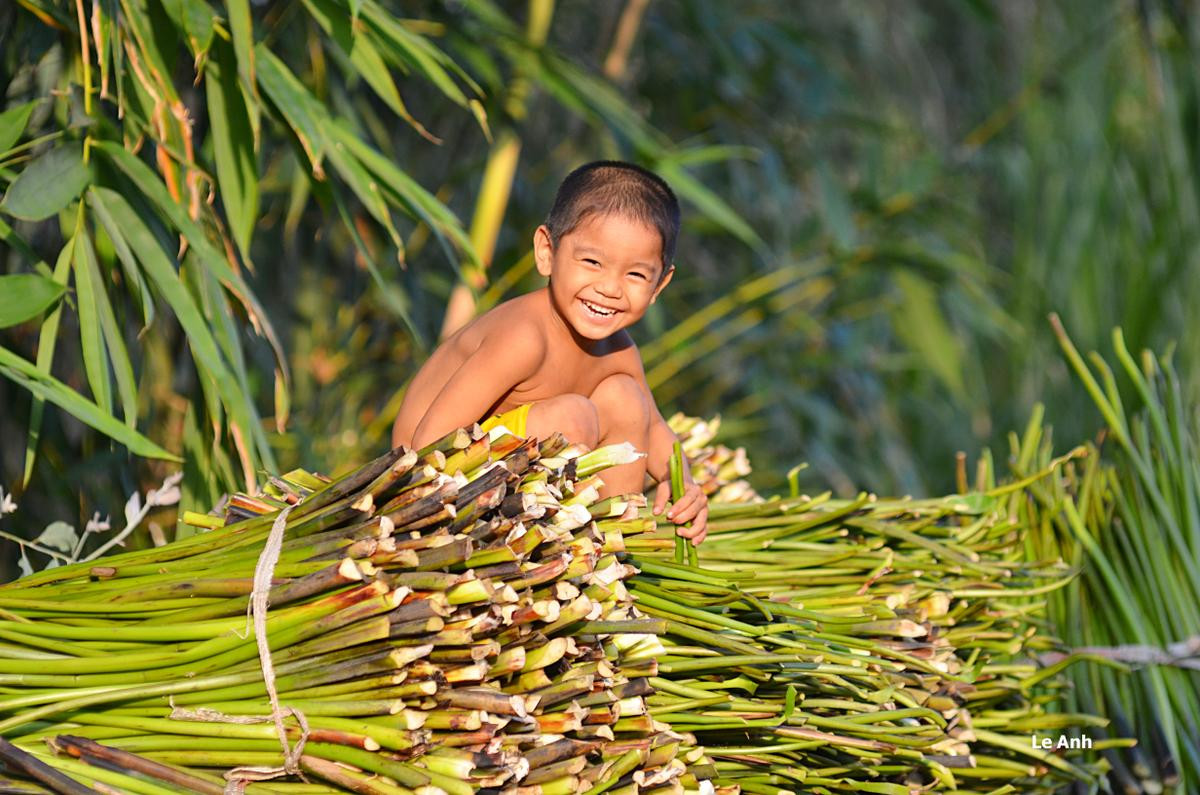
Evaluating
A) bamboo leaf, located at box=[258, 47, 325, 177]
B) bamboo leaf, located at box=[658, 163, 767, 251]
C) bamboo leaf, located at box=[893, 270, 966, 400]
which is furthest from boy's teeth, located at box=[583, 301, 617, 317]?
bamboo leaf, located at box=[893, 270, 966, 400]

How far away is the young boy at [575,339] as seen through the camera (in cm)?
127

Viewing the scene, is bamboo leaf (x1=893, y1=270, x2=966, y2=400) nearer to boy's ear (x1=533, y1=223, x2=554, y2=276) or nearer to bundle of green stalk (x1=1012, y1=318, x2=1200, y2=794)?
bundle of green stalk (x1=1012, y1=318, x2=1200, y2=794)

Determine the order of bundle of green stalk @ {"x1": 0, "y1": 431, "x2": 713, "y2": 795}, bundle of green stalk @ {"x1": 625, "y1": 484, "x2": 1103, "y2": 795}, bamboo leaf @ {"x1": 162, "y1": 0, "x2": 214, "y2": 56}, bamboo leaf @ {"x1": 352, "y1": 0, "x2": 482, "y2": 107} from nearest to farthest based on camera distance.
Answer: bundle of green stalk @ {"x1": 0, "y1": 431, "x2": 713, "y2": 795}
bundle of green stalk @ {"x1": 625, "y1": 484, "x2": 1103, "y2": 795}
bamboo leaf @ {"x1": 162, "y1": 0, "x2": 214, "y2": 56}
bamboo leaf @ {"x1": 352, "y1": 0, "x2": 482, "y2": 107}

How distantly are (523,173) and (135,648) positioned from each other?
220cm

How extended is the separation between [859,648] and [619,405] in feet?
1.13

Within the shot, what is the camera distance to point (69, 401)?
1.23m

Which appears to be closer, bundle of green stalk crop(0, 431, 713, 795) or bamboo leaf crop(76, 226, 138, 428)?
bundle of green stalk crop(0, 431, 713, 795)

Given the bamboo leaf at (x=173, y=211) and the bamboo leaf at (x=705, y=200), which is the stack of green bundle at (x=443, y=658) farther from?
the bamboo leaf at (x=705, y=200)

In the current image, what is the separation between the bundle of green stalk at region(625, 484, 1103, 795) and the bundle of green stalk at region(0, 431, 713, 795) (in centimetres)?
11

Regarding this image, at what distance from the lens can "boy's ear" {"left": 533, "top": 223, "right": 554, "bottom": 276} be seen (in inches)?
54.7

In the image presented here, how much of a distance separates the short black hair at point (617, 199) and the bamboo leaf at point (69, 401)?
431 mm

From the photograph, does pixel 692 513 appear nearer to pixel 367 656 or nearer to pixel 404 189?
pixel 367 656

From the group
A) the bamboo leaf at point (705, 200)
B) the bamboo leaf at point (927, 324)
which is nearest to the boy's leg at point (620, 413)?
the bamboo leaf at point (705, 200)

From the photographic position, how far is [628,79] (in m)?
3.35
